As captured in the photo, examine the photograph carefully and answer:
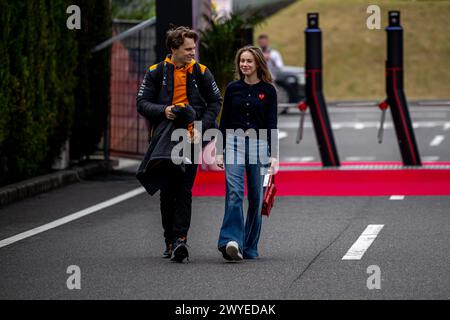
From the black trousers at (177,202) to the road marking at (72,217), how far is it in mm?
1648

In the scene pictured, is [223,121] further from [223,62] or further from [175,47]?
[223,62]

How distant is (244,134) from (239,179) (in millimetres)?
352

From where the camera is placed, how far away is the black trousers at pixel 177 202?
10.4m

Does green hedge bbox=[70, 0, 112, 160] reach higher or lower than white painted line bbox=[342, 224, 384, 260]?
higher

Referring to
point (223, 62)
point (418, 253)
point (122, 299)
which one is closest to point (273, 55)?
point (223, 62)

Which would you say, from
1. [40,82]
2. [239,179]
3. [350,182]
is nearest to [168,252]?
[239,179]

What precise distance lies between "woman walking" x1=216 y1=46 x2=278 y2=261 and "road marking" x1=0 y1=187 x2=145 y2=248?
220 centimetres

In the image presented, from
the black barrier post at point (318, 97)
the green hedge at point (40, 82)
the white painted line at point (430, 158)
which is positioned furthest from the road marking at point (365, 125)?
the green hedge at point (40, 82)

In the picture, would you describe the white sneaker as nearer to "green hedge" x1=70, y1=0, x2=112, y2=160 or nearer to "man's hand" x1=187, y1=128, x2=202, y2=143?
"man's hand" x1=187, y1=128, x2=202, y2=143

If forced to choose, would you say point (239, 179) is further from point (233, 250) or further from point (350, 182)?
point (350, 182)

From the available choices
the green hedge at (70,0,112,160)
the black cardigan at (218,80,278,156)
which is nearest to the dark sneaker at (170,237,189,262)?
the black cardigan at (218,80,278,156)

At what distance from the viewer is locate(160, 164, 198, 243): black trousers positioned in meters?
10.4

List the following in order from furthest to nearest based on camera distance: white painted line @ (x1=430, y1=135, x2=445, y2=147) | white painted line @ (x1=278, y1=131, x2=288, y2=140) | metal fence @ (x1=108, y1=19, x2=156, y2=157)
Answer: white painted line @ (x1=278, y1=131, x2=288, y2=140)
white painted line @ (x1=430, y1=135, x2=445, y2=147)
metal fence @ (x1=108, y1=19, x2=156, y2=157)

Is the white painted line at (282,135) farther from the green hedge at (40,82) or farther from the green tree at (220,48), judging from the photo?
Answer: the green hedge at (40,82)
